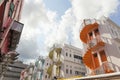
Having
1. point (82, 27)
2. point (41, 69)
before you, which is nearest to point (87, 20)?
point (82, 27)

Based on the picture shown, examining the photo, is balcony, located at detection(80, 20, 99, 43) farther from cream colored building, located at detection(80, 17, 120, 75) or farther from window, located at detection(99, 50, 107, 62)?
window, located at detection(99, 50, 107, 62)

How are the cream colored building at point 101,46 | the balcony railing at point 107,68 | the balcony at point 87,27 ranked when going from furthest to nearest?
the balcony at point 87,27, the cream colored building at point 101,46, the balcony railing at point 107,68

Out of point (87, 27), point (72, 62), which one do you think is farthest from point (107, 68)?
point (72, 62)

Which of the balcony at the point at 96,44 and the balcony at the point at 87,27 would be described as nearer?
the balcony at the point at 96,44

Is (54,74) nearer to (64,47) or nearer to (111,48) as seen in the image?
(64,47)

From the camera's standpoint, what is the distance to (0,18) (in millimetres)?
10477

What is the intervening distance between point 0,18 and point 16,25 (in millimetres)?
4640

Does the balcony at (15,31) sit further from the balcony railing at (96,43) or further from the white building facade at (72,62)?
the white building facade at (72,62)

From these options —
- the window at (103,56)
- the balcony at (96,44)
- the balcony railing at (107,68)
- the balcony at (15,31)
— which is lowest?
the balcony railing at (107,68)

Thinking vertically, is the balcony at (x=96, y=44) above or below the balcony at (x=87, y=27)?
below

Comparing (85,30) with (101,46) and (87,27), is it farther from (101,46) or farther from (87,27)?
(101,46)

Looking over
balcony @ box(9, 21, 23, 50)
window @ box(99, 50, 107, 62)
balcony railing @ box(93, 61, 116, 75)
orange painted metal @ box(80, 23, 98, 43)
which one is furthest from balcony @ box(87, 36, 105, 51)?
balcony @ box(9, 21, 23, 50)

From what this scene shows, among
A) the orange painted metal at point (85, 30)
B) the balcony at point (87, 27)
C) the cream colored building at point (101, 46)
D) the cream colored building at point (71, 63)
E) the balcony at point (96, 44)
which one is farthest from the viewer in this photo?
the cream colored building at point (71, 63)

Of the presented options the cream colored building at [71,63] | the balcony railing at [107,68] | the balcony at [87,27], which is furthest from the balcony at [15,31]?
the cream colored building at [71,63]
